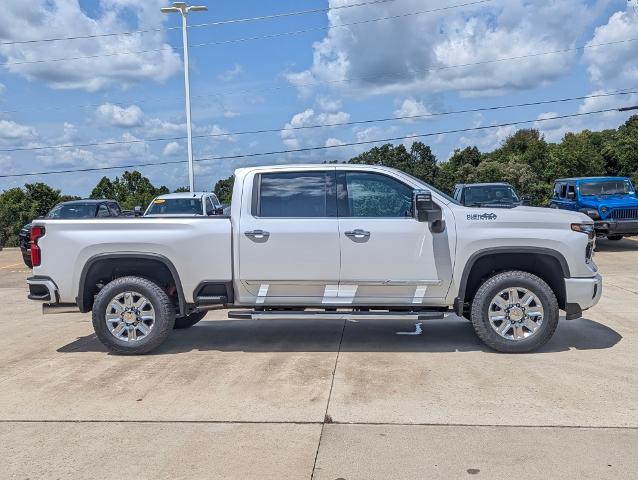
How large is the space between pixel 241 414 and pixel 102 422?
109 cm

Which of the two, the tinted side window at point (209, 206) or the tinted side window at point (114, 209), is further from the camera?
the tinted side window at point (114, 209)

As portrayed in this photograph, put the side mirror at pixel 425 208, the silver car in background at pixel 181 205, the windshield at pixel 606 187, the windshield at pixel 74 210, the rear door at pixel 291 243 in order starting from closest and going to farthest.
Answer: the side mirror at pixel 425 208, the rear door at pixel 291 243, the silver car in background at pixel 181 205, the windshield at pixel 74 210, the windshield at pixel 606 187

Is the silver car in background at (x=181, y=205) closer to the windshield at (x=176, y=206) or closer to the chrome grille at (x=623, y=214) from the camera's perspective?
the windshield at (x=176, y=206)

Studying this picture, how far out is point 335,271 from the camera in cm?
665

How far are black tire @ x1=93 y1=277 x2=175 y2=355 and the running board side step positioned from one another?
0.74 metres

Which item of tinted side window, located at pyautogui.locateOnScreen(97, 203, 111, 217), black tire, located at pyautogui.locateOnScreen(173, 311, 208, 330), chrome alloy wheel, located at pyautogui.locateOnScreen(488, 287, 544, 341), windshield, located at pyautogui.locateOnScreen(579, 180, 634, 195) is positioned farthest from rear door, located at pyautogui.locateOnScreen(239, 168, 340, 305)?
windshield, located at pyautogui.locateOnScreen(579, 180, 634, 195)

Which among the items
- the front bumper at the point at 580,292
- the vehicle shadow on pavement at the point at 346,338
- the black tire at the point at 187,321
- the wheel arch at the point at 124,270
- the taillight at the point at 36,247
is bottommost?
the vehicle shadow on pavement at the point at 346,338

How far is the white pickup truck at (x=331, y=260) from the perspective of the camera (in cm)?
659

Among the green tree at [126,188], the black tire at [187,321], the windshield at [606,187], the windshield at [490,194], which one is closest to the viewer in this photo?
the black tire at [187,321]

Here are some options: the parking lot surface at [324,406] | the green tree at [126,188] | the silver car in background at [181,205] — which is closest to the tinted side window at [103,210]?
the silver car in background at [181,205]

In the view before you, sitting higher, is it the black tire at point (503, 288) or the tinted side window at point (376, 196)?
the tinted side window at point (376, 196)

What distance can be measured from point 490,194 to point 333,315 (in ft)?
39.3

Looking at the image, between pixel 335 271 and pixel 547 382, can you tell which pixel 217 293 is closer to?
pixel 335 271

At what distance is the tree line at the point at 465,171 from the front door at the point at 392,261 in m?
15.0
